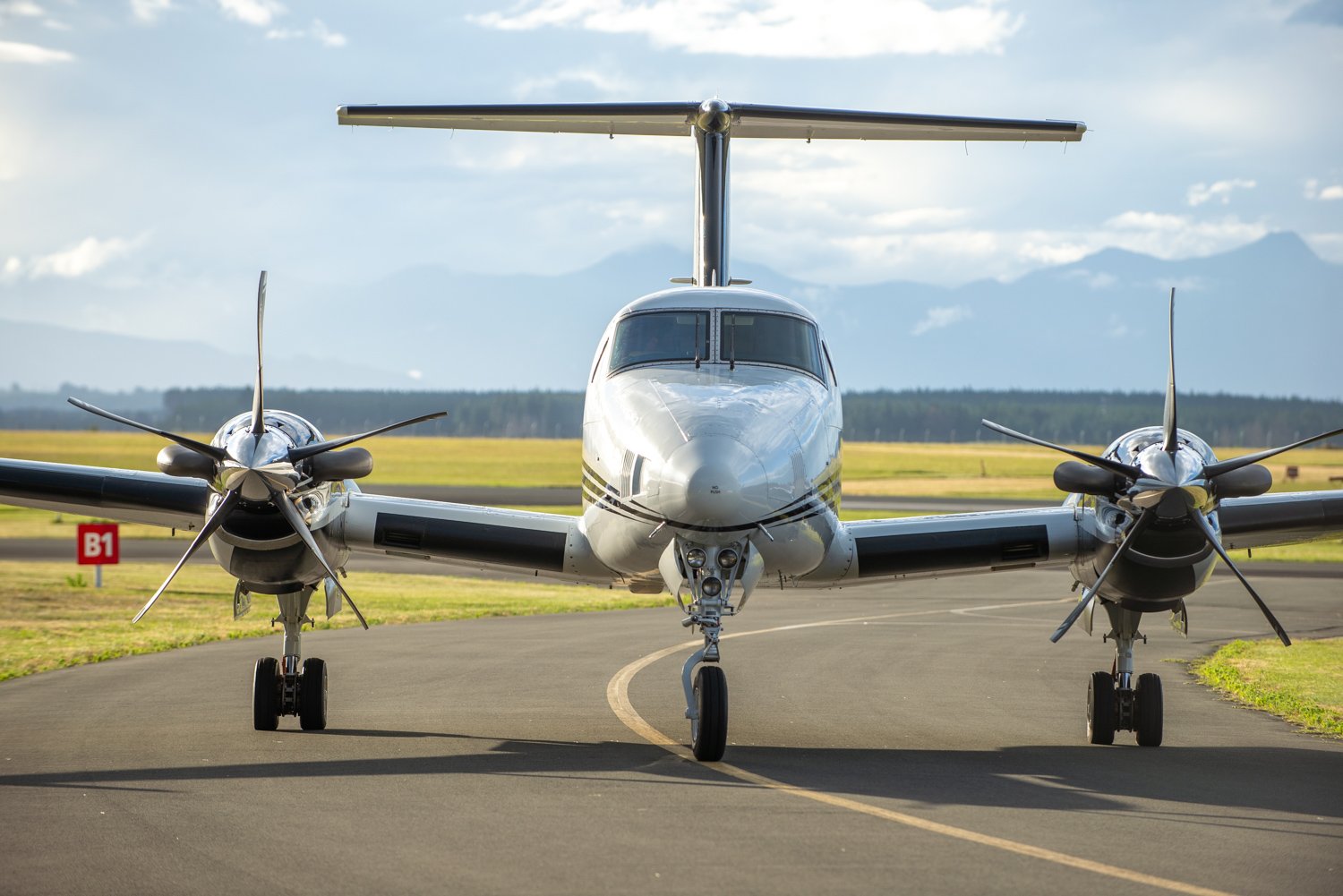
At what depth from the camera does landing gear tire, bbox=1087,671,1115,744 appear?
38.3ft

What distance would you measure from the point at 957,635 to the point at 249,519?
1148 centimetres

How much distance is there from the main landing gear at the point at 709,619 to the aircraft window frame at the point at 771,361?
201 cm

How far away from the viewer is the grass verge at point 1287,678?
13.4 metres

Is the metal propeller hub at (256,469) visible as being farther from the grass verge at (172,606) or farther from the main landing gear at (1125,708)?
the main landing gear at (1125,708)

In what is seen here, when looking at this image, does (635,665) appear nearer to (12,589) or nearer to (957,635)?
(957,635)

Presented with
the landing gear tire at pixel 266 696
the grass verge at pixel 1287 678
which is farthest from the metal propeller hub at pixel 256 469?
the grass verge at pixel 1287 678

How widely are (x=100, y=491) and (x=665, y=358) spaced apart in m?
4.88

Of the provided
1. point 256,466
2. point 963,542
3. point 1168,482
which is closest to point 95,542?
point 256,466

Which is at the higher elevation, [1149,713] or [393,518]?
[393,518]

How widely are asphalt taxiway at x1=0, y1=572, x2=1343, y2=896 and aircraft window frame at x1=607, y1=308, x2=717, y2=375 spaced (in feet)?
9.69

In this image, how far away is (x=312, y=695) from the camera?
11.9 meters

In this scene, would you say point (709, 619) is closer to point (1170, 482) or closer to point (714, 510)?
point (714, 510)

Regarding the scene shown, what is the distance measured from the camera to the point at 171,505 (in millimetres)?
12195

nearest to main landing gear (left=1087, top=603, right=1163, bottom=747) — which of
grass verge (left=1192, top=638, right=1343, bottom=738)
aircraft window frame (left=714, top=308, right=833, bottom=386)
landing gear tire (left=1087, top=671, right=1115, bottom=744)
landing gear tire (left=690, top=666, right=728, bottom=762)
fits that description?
landing gear tire (left=1087, top=671, right=1115, bottom=744)
